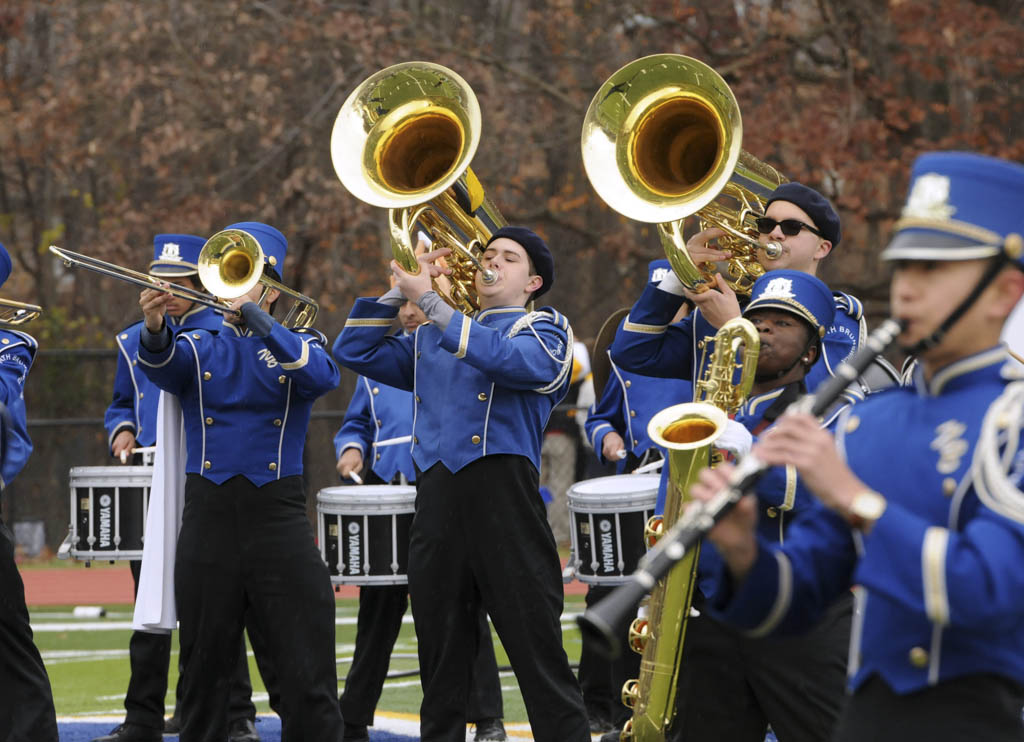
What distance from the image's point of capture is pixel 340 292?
18.0 meters

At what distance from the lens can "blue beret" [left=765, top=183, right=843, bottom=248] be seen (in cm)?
545

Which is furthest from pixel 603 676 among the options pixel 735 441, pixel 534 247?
pixel 735 441

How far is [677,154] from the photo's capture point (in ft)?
18.2

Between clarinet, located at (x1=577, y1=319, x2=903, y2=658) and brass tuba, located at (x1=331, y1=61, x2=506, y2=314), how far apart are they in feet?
10.1

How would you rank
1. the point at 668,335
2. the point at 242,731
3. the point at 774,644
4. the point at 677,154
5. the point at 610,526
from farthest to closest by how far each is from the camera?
the point at 242,731
the point at 610,526
the point at 677,154
the point at 668,335
the point at 774,644

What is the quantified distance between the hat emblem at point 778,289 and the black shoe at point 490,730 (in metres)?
3.05

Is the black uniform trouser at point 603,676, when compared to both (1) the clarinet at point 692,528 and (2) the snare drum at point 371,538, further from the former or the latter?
(1) the clarinet at point 692,528

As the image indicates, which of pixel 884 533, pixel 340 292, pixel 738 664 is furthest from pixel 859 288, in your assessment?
pixel 884 533

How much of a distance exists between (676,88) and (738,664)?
2.03m

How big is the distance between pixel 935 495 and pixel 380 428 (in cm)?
547

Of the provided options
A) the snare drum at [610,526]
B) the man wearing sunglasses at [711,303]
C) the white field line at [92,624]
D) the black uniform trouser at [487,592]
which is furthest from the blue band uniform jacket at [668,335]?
the white field line at [92,624]

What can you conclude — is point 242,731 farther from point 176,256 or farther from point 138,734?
point 176,256

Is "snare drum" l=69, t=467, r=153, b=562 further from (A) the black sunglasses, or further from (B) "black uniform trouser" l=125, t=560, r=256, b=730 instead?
(A) the black sunglasses

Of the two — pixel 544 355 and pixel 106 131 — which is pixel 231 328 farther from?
pixel 106 131
